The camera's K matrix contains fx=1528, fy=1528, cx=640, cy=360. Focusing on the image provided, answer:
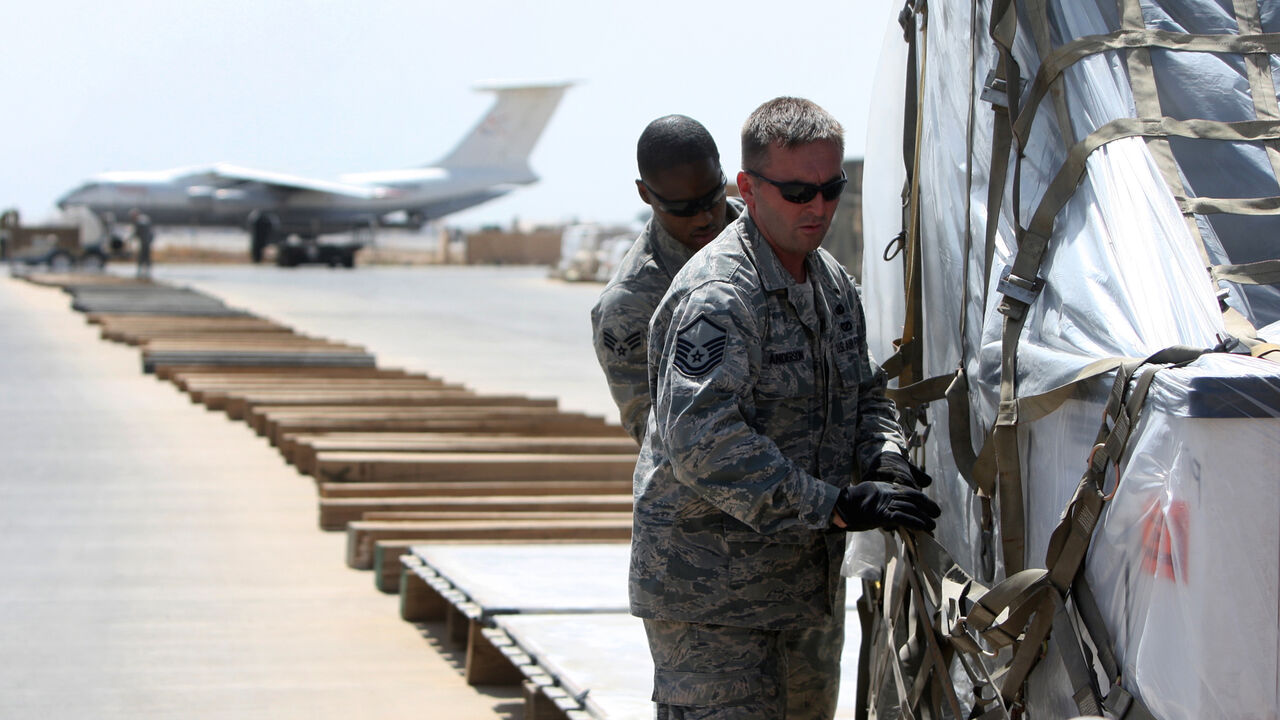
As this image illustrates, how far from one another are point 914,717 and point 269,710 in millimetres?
2602

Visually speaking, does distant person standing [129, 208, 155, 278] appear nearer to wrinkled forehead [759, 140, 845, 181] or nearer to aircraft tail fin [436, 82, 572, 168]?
aircraft tail fin [436, 82, 572, 168]

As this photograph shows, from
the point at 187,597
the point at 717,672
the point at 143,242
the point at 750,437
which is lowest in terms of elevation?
the point at 187,597

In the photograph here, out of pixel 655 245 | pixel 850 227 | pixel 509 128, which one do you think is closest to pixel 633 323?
pixel 655 245

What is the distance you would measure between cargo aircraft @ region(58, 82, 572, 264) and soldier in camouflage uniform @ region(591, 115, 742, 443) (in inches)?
1870

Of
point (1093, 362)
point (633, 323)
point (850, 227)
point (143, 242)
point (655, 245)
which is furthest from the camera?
point (143, 242)

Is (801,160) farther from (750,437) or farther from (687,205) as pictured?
(687,205)

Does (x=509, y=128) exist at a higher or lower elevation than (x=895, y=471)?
higher

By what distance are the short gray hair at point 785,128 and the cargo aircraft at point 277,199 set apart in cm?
4818

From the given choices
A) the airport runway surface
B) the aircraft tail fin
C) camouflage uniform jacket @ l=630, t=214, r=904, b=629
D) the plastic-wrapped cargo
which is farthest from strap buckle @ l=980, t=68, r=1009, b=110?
the aircraft tail fin

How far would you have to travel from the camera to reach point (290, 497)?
9211 mm

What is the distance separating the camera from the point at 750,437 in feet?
9.64

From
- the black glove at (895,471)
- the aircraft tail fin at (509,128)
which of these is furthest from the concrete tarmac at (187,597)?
the aircraft tail fin at (509,128)

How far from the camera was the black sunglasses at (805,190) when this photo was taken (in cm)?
306

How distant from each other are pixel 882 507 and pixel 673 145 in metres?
1.18
